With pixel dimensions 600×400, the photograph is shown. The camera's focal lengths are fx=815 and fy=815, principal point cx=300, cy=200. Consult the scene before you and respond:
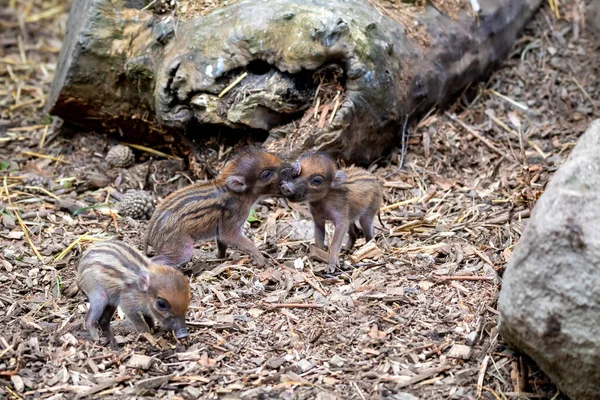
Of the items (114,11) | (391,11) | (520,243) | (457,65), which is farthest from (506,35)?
(520,243)

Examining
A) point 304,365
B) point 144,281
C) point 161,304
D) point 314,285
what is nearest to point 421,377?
point 304,365

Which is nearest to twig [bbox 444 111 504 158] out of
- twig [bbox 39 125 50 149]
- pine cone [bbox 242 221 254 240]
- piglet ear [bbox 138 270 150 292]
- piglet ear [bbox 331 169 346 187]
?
piglet ear [bbox 331 169 346 187]

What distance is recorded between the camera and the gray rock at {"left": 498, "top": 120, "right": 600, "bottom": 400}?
4.74 metres

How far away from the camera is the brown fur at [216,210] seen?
7.11 metres

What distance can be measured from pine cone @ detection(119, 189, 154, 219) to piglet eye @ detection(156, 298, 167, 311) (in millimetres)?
2567

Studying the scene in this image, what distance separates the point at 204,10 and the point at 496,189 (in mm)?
3627

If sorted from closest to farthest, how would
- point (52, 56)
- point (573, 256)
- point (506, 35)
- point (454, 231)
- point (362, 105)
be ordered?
point (573, 256), point (454, 231), point (362, 105), point (506, 35), point (52, 56)

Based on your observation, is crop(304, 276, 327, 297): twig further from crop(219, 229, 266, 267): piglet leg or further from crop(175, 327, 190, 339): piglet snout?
crop(175, 327, 190, 339): piglet snout

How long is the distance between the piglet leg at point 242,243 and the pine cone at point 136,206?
129cm

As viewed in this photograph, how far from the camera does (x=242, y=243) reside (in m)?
7.29

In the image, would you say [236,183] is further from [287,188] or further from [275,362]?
[275,362]

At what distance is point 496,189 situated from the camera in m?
8.45

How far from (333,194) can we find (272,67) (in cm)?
163

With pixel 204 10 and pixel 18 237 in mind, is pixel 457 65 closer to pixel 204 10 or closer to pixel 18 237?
pixel 204 10
